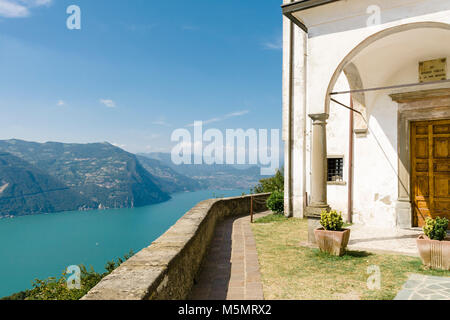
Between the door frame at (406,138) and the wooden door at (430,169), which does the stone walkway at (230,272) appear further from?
the wooden door at (430,169)

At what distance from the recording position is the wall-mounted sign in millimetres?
7531

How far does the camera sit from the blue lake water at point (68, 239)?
83.6 m

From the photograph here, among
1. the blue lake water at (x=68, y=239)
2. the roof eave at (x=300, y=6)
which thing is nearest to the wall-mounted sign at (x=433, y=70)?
the roof eave at (x=300, y=6)

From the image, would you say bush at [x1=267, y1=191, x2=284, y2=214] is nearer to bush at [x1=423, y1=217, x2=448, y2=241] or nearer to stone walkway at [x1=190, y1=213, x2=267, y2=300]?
stone walkway at [x1=190, y1=213, x2=267, y2=300]

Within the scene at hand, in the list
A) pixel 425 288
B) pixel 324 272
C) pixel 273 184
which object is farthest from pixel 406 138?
pixel 273 184

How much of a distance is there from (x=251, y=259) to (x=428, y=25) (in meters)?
5.26

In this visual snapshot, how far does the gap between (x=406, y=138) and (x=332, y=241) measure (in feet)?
14.8

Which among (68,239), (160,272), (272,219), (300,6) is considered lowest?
(68,239)

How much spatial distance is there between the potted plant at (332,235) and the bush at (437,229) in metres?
1.31

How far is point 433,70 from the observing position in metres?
7.65

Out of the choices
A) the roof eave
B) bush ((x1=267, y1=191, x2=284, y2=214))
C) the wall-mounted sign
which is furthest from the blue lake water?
the roof eave

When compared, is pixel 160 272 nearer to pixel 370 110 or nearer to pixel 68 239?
pixel 370 110
